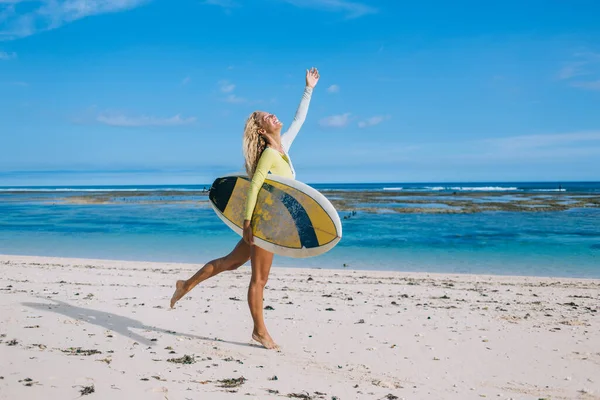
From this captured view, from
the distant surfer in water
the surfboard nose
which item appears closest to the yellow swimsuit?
the distant surfer in water

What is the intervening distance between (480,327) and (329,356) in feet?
6.18

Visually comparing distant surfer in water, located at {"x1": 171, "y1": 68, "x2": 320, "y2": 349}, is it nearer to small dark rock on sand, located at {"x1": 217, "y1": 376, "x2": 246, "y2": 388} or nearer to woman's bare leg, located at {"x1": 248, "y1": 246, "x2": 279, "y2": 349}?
woman's bare leg, located at {"x1": 248, "y1": 246, "x2": 279, "y2": 349}

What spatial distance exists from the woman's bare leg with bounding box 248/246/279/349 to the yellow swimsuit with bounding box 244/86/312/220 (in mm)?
366

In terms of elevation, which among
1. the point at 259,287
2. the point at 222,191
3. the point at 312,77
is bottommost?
the point at 259,287

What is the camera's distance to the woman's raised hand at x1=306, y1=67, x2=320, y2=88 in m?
4.72

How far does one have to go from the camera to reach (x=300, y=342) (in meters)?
4.68

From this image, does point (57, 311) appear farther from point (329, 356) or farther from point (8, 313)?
point (329, 356)

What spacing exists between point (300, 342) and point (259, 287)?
739 mm

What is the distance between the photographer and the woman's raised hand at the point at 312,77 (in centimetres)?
472

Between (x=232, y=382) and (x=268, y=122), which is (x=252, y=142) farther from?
(x=232, y=382)

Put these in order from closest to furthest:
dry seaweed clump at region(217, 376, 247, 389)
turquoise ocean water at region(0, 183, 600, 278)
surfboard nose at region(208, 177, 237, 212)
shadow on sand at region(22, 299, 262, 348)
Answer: dry seaweed clump at region(217, 376, 247, 389), shadow on sand at region(22, 299, 262, 348), surfboard nose at region(208, 177, 237, 212), turquoise ocean water at region(0, 183, 600, 278)

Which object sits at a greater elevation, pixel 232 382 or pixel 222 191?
pixel 222 191

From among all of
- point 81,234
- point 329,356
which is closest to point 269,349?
point 329,356

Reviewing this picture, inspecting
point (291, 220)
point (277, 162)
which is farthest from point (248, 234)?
point (277, 162)
